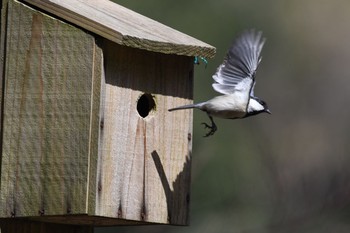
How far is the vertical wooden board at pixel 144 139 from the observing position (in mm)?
6289

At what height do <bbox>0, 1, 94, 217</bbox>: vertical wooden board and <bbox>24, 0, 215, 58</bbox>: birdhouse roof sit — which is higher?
<bbox>24, 0, 215, 58</bbox>: birdhouse roof

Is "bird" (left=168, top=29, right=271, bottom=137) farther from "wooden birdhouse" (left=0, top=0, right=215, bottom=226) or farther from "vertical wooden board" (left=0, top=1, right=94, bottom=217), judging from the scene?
"vertical wooden board" (left=0, top=1, right=94, bottom=217)

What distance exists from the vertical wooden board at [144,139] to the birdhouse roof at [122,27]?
78mm

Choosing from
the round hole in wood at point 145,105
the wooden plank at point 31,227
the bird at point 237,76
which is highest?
the bird at point 237,76

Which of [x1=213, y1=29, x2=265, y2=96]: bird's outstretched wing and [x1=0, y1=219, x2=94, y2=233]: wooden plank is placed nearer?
[x1=0, y1=219, x2=94, y2=233]: wooden plank

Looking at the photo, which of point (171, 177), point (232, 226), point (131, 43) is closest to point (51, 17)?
point (131, 43)

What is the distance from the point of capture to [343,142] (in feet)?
30.7

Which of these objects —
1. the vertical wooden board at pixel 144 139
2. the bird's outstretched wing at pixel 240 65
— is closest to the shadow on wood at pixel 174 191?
the vertical wooden board at pixel 144 139

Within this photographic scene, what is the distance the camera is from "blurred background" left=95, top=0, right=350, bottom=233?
28.2ft

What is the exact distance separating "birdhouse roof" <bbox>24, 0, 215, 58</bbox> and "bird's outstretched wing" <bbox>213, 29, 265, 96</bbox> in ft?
0.31

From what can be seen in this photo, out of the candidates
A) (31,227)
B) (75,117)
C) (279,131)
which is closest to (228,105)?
(75,117)

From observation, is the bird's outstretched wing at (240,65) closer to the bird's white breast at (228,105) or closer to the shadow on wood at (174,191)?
the bird's white breast at (228,105)

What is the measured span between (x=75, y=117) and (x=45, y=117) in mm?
125

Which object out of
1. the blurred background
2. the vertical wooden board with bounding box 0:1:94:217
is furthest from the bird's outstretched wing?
the blurred background
